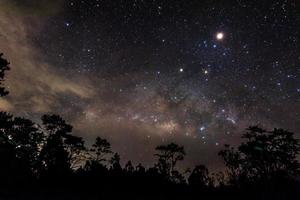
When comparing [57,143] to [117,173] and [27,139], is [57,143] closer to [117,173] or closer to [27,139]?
[27,139]

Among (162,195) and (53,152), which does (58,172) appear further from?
(53,152)

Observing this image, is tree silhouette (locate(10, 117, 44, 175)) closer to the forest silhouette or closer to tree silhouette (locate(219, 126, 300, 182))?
the forest silhouette

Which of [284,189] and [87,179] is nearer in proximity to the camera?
[284,189]

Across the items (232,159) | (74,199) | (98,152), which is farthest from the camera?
(98,152)

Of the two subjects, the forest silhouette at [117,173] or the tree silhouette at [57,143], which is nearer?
the forest silhouette at [117,173]

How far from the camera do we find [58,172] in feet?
87.7

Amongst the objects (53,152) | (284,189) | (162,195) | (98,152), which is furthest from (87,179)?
(98,152)

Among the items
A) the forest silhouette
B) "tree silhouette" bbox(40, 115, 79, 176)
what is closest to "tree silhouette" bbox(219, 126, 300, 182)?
the forest silhouette

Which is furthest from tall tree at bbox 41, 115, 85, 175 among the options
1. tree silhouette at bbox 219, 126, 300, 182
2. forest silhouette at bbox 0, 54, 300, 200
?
tree silhouette at bbox 219, 126, 300, 182

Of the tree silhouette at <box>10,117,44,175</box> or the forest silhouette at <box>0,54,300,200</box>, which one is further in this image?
the tree silhouette at <box>10,117,44,175</box>

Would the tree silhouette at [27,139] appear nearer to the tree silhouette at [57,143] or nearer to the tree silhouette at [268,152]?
the tree silhouette at [57,143]

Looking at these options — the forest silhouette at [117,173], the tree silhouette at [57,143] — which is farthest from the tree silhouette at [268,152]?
the tree silhouette at [57,143]

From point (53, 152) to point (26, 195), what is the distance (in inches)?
794

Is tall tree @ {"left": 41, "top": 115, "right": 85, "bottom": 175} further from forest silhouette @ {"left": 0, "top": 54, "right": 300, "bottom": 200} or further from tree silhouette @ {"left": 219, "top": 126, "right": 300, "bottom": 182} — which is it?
tree silhouette @ {"left": 219, "top": 126, "right": 300, "bottom": 182}
